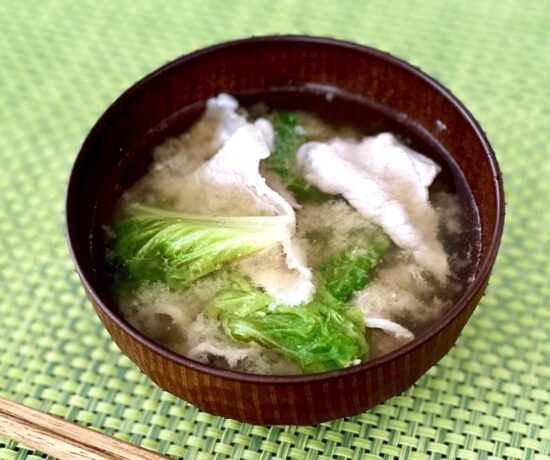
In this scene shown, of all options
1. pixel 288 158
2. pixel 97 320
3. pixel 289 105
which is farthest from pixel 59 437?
pixel 289 105

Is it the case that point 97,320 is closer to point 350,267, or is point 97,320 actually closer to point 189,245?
point 189,245

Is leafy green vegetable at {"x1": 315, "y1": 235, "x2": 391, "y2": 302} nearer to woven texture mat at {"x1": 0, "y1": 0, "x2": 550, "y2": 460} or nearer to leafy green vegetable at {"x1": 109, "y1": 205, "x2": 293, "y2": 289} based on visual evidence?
leafy green vegetable at {"x1": 109, "y1": 205, "x2": 293, "y2": 289}

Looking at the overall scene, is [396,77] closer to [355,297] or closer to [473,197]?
[473,197]

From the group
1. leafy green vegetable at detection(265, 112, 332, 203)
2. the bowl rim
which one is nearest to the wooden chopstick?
the bowl rim

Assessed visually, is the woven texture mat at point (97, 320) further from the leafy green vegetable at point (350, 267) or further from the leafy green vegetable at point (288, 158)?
the leafy green vegetable at point (288, 158)

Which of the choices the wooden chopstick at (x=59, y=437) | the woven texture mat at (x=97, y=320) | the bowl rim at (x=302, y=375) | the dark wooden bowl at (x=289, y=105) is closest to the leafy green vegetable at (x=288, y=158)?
the dark wooden bowl at (x=289, y=105)

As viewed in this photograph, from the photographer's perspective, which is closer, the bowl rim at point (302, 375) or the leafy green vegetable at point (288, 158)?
the bowl rim at point (302, 375)
